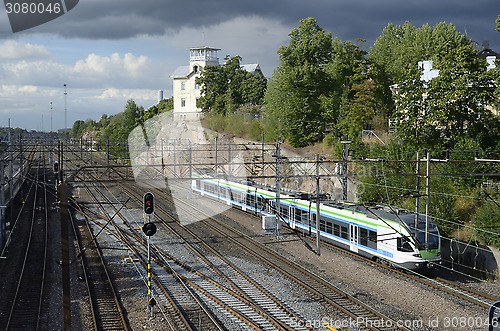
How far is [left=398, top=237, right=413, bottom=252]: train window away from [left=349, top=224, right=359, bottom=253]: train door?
2400 mm

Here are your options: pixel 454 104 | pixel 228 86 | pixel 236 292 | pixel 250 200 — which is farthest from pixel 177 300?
pixel 228 86

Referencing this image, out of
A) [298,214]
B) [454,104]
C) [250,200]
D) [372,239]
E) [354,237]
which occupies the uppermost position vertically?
[454,104]

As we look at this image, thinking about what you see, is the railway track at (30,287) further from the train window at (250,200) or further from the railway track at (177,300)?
the train window at (250,200)

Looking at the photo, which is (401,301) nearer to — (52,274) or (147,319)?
(147,319)

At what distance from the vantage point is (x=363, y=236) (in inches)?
786

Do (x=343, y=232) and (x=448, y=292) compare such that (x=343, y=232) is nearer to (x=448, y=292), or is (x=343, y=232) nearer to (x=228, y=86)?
(x=448, y=292)

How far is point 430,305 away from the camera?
14.9 m

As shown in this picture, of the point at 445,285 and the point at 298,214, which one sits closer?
the point at 445,285

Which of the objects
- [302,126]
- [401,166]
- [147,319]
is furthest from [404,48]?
[147,319]

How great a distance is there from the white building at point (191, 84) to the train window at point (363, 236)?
174ft

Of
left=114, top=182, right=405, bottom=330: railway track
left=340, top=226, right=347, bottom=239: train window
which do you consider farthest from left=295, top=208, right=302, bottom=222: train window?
left=340, top=226, right=347, bottom=239: train window

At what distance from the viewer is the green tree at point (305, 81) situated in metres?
40.4

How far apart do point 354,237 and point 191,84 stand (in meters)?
56.3

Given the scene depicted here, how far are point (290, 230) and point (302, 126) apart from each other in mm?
16383
